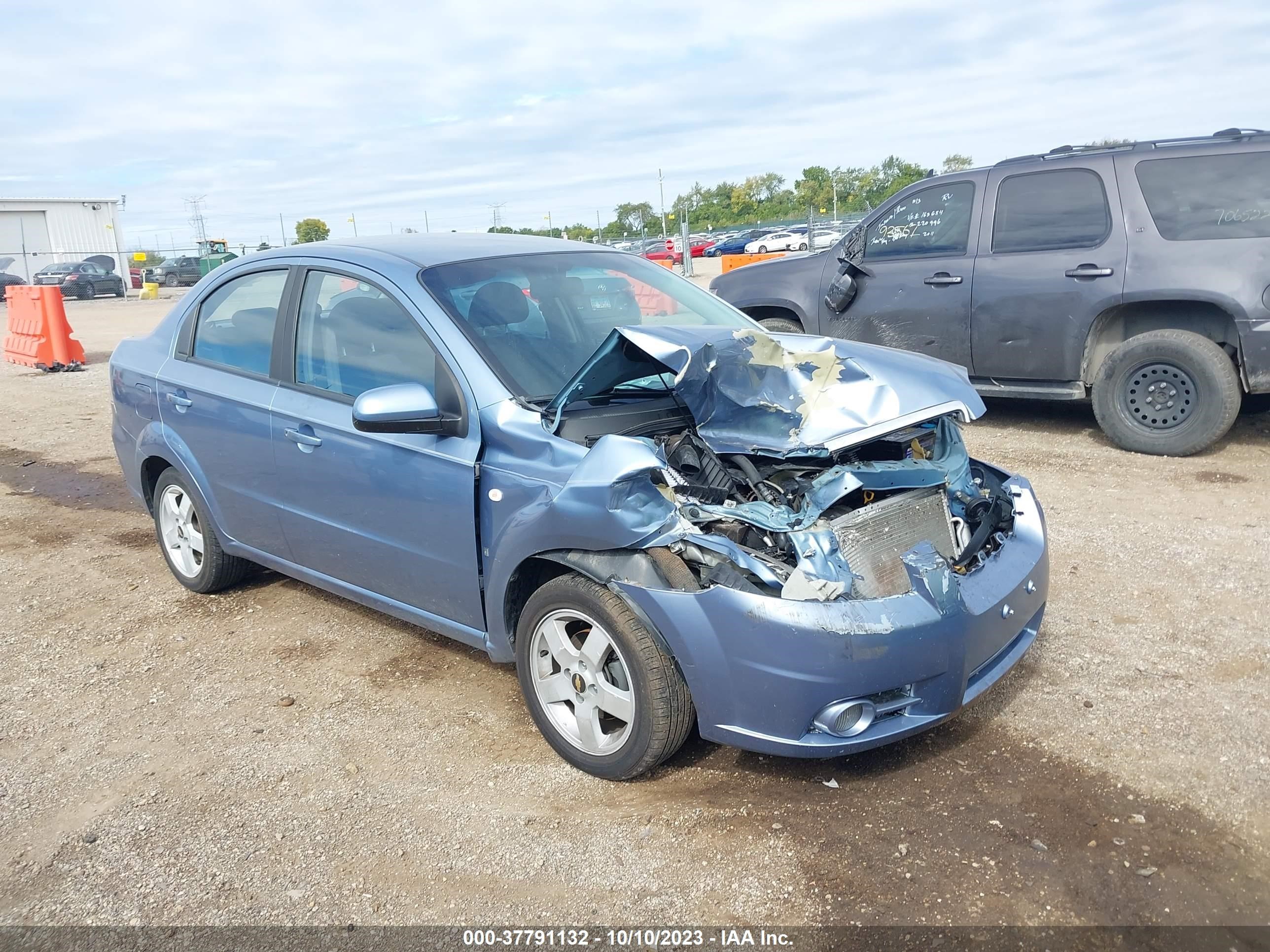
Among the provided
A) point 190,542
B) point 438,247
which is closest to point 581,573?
point 438,247

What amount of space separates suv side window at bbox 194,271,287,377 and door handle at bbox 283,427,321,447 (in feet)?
1.26

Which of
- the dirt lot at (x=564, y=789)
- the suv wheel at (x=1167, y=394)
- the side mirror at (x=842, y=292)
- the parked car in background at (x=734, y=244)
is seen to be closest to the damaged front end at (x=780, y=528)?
the dirt lot at (x=564, y=789)

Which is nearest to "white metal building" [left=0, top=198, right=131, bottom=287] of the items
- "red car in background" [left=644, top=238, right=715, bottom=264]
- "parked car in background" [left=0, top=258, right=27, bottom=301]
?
"parked car in background" [left=0, top=258, right=27, bottom=301]

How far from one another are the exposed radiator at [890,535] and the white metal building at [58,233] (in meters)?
43.0

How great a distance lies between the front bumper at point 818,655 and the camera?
112 inches

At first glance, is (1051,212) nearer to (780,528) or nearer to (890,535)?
(890,535)

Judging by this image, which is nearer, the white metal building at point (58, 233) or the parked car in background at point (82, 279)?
the parked car in background at point (82, 279)

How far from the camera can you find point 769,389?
3350 mm

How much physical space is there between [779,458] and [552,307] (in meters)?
1.26

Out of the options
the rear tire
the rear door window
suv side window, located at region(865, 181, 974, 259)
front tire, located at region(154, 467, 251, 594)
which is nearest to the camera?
front tire, located at region(154, 467, 251, 594)

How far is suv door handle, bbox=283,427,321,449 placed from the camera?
4.03 m

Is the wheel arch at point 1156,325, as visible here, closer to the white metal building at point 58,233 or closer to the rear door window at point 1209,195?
the rear door window at point 1209,195

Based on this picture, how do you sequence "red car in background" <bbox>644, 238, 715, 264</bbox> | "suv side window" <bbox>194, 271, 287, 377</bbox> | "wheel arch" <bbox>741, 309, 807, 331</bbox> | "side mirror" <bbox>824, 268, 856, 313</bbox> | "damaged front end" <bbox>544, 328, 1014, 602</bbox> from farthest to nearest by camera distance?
1. "red car in background" <bbox>644, 238, 715, 264</bbox>
2. "wheel arch" <bbox>741, 309, 807, 331</bbox>
3. "side mirror" <bbox>824, 268, 856, 313</bbox>
4. "suv side window" <bbox>194, 271, 287, 377</bbox>
5. "damaged front end" <bbox>544, 328, 1014, 602</bbox>

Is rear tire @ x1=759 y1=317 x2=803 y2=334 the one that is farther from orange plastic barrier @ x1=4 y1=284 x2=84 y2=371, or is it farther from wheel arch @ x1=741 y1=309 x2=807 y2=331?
orange plastic barrier @ x1=4 y1=284 x2=84 y2=371
